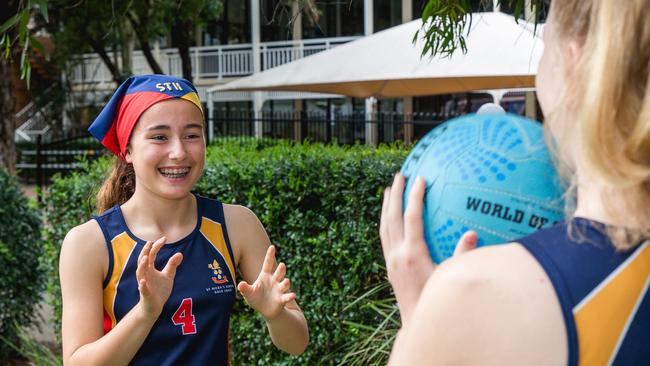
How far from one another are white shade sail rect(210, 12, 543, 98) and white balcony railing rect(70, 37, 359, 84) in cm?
1192

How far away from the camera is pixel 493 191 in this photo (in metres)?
1.33

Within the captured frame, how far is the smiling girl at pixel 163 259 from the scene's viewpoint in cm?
207

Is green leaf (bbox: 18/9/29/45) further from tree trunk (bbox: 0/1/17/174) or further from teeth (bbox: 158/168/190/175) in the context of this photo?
tree trunk (bbox: 0/1/17/174)

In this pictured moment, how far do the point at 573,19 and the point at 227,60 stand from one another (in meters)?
24.0

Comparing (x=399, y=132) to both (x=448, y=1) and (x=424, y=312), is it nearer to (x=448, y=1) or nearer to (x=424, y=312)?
(x=448, y=1)

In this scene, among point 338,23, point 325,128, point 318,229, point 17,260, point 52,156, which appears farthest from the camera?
point 338,23

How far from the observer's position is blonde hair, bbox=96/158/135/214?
8.56ft

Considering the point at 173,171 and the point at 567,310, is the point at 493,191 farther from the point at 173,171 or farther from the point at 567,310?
the point at 173,171

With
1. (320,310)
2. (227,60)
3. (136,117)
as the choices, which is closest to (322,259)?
(320,310)

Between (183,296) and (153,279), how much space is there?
0.28 m

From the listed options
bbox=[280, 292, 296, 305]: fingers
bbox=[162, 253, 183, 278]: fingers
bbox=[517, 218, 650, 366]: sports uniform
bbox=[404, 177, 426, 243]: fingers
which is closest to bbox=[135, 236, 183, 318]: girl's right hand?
bbox=[162, 253, 183, 278]: fingers

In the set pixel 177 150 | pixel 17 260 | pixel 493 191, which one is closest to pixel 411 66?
pixel 17 260

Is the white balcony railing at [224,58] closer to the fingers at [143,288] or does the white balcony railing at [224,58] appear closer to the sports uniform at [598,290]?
the fingers at [143,288]

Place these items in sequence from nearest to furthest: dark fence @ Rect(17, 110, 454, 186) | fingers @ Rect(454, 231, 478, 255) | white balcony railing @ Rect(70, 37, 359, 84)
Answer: fingers @ Rect(454, 231, 478, 255) < dark fence @ Rect(17, 110, 454, 186) < white balcony railing @ Rect(70, 37, 359, 84)
